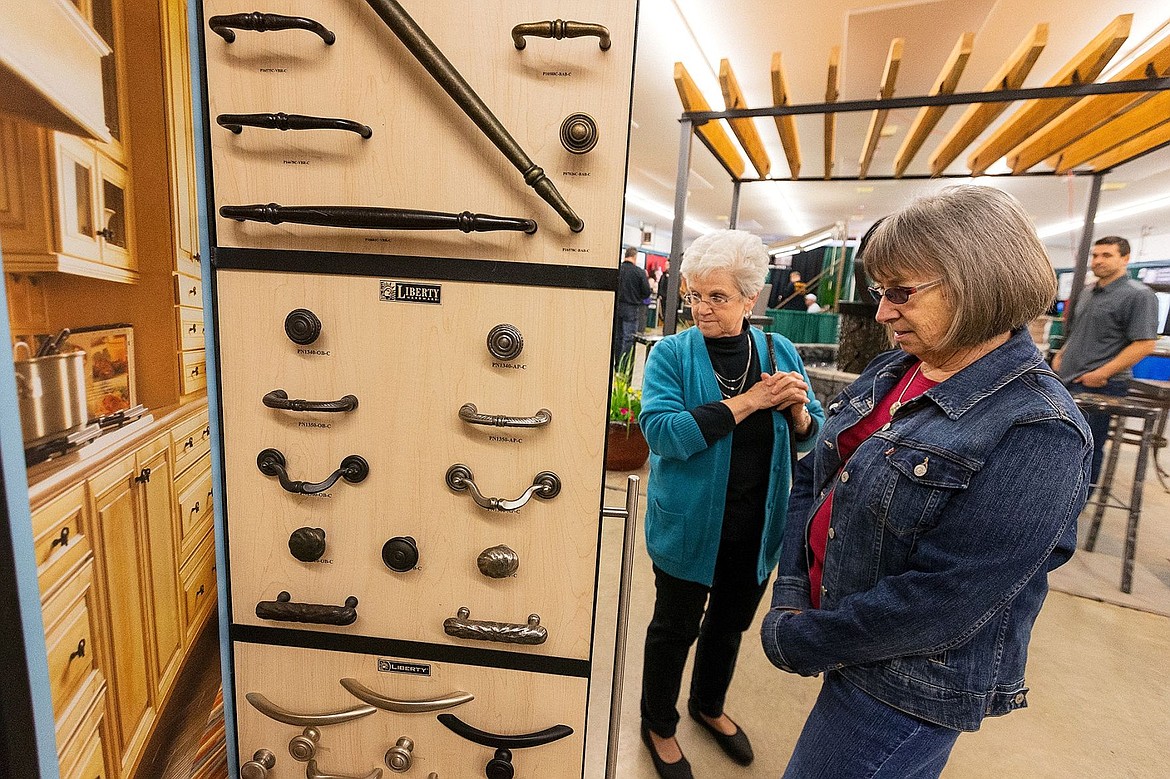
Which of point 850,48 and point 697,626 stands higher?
point 850,48

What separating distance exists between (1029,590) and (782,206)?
40.4ft

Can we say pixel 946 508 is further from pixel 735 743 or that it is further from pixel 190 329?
pixel 735 743

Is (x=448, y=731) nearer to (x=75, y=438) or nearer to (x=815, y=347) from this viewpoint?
(x=75, y=438)

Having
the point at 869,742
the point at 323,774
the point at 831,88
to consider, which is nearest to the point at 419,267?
the point at 323,774

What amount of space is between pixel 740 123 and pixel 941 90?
0.99 m

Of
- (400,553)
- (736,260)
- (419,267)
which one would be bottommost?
Answer: (400,553)

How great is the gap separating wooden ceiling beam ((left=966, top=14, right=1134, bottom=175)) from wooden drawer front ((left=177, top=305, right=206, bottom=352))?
3141mm

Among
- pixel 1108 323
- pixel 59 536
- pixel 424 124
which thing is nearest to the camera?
pixel 59 536

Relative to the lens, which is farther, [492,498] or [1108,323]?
[1108,323]

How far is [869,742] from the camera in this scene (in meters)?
0.98

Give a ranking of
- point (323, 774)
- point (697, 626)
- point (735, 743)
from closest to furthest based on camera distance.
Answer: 1. point (323, 774)
2. point (697, 626)
3. point (735, 743)

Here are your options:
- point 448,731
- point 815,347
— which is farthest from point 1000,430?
point 815,347

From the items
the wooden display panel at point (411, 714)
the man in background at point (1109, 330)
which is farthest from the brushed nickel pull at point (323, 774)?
the man in background at point (1109, 330)

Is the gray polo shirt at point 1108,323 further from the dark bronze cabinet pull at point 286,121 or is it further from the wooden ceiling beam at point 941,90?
the dark bronze cabinet pull at point 286,121
